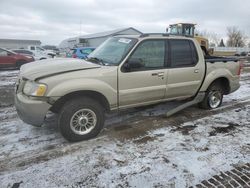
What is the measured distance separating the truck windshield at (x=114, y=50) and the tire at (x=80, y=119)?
0.88m

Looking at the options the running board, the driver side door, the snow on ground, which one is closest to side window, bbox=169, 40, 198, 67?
the driver side door

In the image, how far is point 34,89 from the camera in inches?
135

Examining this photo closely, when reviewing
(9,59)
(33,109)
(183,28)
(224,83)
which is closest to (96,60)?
(33,109)

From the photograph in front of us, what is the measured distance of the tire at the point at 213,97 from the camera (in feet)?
18.2

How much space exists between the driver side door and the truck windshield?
0.16 metres

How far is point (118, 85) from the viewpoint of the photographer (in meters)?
3.97

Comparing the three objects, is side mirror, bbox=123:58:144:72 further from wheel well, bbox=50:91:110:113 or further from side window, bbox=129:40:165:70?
wheel well, bbox=50:91:110:113

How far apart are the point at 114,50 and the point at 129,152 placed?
203cm

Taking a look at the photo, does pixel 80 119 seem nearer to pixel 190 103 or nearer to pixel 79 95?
pixel 79 95

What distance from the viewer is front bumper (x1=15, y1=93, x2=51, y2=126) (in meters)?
3.44

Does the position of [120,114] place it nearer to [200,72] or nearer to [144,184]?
[200,72]

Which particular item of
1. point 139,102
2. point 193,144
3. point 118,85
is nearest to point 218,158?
point 193,144

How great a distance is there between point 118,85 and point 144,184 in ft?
5.93

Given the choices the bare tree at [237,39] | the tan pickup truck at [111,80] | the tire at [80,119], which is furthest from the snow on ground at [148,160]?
the bare tree at [237,39]
